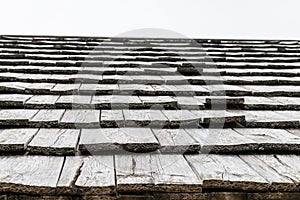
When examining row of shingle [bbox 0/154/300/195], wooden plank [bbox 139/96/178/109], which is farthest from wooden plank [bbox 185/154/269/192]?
wooden plank [bbox 139/96/178/109]

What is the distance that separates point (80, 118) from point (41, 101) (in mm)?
294

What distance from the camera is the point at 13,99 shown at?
5.73 feet

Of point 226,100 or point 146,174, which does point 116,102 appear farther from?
point 146,174

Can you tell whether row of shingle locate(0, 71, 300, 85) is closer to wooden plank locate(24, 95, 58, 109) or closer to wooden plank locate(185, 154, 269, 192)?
wooden plank locate(24, 95, 58, 109)

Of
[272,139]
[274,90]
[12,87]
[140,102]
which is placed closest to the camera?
[272,139]

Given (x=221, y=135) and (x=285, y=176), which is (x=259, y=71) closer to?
(x=221, y=135)

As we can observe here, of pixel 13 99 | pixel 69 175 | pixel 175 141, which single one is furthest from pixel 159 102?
pixel 69 175

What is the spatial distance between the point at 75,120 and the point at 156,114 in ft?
1.07

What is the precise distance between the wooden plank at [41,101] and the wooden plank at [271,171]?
0.86 m

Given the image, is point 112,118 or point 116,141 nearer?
point 116,141

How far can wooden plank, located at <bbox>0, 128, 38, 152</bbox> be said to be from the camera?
1264 millimetres

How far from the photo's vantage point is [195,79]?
7.14ft

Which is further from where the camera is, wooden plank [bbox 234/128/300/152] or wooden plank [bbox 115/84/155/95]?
wooden plank [bbox 115/84/155/95]

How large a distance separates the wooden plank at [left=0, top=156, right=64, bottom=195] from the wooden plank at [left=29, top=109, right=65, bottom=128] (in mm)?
273
